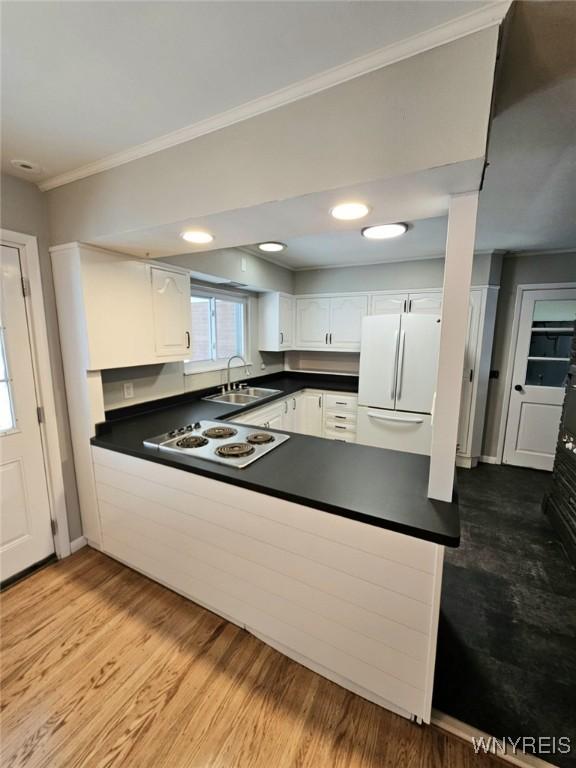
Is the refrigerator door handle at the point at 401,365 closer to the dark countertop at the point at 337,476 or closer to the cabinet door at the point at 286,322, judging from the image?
the cabinet door at the point at 286,322

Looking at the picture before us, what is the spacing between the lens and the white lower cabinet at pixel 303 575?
1162 millimetres

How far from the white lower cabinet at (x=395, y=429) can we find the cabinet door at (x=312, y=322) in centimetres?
110

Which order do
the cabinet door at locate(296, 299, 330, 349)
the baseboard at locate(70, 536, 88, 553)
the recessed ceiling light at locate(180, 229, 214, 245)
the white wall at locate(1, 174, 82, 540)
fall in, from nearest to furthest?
the recessed ceiling light at locate(180, 229, 214, 245)
the white wall at locate(1, 174, 82, 540)
the baseboard at locate(70, 536, 88, 553)
the cabinet door at locate(296, 299, 330, 349)

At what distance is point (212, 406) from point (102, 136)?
1.91 m

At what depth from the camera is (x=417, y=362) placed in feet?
10.3

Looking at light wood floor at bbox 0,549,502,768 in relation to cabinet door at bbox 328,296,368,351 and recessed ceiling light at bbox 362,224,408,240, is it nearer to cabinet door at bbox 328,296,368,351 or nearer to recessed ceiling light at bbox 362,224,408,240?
recessed ceiling light at bbox 362,224,408,240

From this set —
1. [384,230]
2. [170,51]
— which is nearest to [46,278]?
[170,51]

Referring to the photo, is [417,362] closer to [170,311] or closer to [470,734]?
[170,311]

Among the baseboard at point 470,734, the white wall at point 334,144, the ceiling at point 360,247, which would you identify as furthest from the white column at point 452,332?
the ceiling at point 360,247

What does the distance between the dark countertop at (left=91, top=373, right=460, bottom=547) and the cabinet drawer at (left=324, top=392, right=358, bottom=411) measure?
1.88 meters

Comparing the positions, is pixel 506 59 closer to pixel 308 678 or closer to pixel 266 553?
pixel 266 553

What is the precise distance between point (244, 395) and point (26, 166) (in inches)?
92.9

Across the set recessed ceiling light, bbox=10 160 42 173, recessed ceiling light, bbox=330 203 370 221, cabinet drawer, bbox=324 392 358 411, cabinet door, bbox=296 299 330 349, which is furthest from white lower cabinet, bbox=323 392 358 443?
recessed ceiling light, bbox=10 160 42 173

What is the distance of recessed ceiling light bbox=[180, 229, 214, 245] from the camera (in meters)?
1.59
